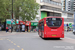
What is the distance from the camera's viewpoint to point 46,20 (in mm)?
16906

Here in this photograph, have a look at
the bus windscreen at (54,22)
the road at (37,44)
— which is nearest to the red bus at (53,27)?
the bus windscreen at (54,22)

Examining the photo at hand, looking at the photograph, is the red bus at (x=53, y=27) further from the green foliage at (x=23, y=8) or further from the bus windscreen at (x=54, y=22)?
the green foliage at (x=23, y=8)

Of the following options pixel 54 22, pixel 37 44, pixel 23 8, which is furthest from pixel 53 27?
pixel 23 8

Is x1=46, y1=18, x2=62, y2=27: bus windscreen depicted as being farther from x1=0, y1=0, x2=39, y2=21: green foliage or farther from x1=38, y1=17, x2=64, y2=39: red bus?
x1=0, y1=0, x2=39, y2=21: green foliage

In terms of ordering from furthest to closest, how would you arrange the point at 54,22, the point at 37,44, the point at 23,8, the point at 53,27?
the point at 23,8 → the point at 54,22 → the point at 53,27 → the point at 37,44

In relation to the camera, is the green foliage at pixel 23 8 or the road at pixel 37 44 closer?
the road at pixel 37 44

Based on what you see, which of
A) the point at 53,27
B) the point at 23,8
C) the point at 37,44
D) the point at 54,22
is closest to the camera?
the point at 37,44

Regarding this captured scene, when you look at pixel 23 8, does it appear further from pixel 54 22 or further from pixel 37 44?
pixel 37 44

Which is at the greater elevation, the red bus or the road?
the red bus

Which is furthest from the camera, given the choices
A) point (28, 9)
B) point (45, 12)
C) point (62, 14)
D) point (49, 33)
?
point (62, 14)

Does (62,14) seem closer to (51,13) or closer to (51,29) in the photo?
(51,13)

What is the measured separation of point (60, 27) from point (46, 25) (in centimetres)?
150

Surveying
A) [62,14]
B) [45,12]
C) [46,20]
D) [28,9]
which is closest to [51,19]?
[46,20]

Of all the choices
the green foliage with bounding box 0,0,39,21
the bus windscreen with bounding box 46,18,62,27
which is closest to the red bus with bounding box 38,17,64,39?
the bus windscreen with bounding box 46,18,62,27
